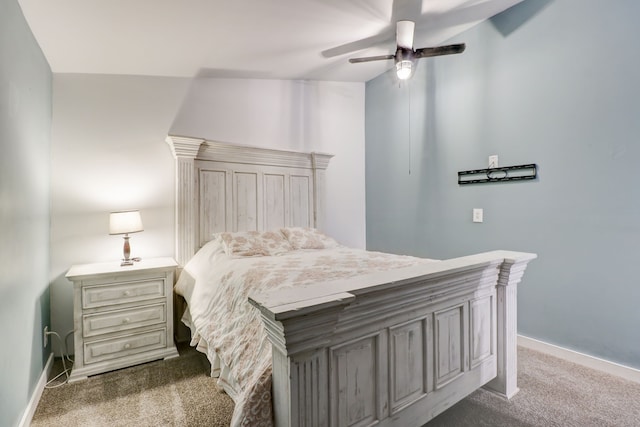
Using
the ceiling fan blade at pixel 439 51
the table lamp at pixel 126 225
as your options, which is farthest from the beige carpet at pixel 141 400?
the ceiling fan blade at pixel 439 51

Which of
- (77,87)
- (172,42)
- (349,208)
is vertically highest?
(172,42)

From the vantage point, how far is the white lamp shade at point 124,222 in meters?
2.32

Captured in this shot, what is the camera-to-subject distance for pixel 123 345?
221cm

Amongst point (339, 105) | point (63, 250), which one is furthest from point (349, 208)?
point (63, 250)

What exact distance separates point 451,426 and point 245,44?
2836mm

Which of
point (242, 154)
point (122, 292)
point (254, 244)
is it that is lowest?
point (122, 292)

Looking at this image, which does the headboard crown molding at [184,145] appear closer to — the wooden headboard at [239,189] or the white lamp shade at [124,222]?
the wooden headboard at [239,189]

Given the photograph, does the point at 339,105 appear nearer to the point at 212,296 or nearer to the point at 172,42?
the point at 172,42

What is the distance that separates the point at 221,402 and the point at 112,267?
1.31 m

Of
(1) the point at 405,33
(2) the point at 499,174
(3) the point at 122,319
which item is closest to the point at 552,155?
(2) the point at 499,174

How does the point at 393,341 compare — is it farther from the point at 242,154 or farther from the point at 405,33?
the point at 242,154

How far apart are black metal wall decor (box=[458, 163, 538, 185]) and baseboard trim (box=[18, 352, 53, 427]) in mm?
3461

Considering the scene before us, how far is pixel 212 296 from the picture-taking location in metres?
2.04

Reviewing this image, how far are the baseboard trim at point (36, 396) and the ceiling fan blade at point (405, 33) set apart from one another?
3.10 meters
